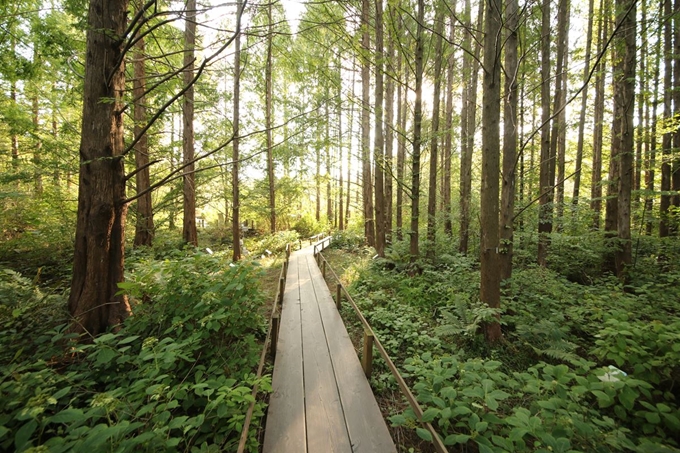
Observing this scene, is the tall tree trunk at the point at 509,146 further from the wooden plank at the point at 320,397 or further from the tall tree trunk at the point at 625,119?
the wooden plank at the point at 320,397

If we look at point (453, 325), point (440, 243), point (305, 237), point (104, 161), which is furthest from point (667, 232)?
point (305, 237)

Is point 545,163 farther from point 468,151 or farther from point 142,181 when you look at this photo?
point 142,181

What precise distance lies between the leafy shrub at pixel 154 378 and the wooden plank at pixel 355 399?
103 cm

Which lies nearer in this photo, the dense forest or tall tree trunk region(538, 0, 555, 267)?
the dense forest

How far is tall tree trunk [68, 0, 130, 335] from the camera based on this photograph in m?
3.10

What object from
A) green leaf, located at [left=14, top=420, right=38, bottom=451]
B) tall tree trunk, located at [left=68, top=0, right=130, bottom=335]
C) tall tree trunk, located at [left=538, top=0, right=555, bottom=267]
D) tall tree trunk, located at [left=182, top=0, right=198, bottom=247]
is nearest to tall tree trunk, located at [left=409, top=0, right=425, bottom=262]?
tall tree trunk, located at [left=538, top=0, right=555, bottom=267]

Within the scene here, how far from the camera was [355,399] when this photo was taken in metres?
3.06

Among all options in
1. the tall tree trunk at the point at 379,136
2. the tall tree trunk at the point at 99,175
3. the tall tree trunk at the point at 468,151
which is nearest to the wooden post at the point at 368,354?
the tall tree trunk at the point at 99,175

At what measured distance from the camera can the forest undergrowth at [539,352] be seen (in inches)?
89.4

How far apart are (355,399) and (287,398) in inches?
32.5

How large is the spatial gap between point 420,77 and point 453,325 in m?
5.94

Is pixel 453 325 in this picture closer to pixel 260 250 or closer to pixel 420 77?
pixel 420 77

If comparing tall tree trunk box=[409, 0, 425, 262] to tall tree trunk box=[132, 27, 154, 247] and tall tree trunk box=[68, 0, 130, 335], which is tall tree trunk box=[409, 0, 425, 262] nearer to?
tall tree trunk box=[68, 0, 130, 335]

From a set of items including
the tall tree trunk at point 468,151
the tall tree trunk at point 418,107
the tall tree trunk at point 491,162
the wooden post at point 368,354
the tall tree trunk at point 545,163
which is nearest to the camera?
the wooden post at point 368,354
